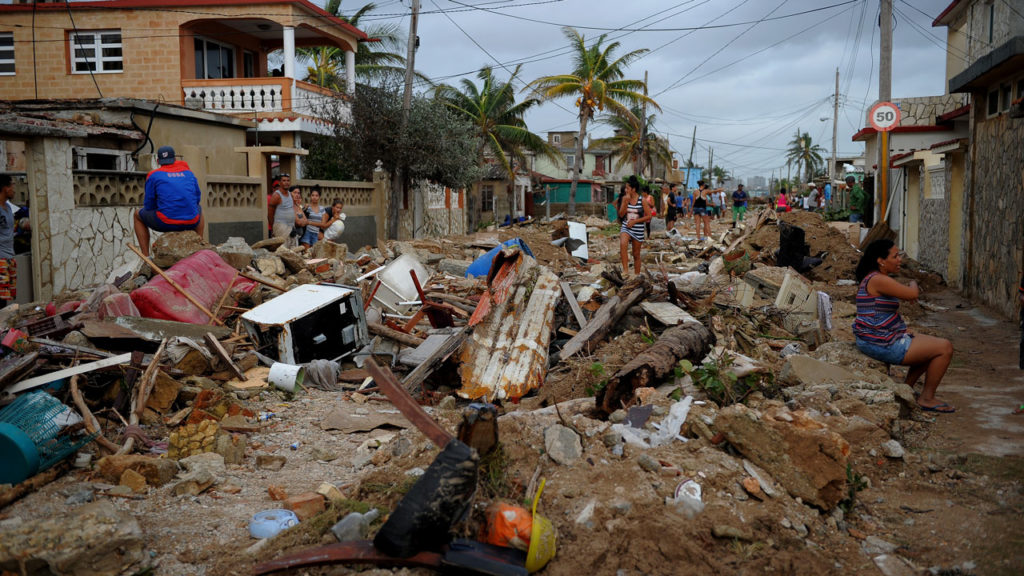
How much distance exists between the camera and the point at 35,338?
19.6 feet

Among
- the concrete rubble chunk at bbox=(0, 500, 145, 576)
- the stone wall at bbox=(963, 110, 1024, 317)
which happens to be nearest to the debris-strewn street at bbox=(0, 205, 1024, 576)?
the concrete rubble chunk at bbox=(0, 500, 145, 576)

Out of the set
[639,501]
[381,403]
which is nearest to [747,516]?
[639,501]

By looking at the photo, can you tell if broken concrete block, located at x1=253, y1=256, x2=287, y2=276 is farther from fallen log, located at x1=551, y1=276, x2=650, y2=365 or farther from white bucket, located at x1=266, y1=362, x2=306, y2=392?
fallen log, located at x1=551, y1=276, x2=650, y2=365

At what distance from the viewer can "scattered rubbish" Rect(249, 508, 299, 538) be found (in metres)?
3.84

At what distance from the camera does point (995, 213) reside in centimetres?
1059

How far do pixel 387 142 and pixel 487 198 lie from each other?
19.0m

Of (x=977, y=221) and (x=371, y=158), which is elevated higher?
(x=371, y=158)

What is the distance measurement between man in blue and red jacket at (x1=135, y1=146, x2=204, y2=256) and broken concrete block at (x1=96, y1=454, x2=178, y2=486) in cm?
520

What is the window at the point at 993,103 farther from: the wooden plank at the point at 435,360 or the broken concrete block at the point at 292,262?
the broken concrete block at the point at 292,262

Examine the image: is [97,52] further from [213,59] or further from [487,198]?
[487,198]

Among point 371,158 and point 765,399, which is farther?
point 371,158

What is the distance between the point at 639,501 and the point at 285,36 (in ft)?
66.1

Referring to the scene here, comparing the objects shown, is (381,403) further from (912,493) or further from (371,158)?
(371,158)

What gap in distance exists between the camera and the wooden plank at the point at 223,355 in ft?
22.0
